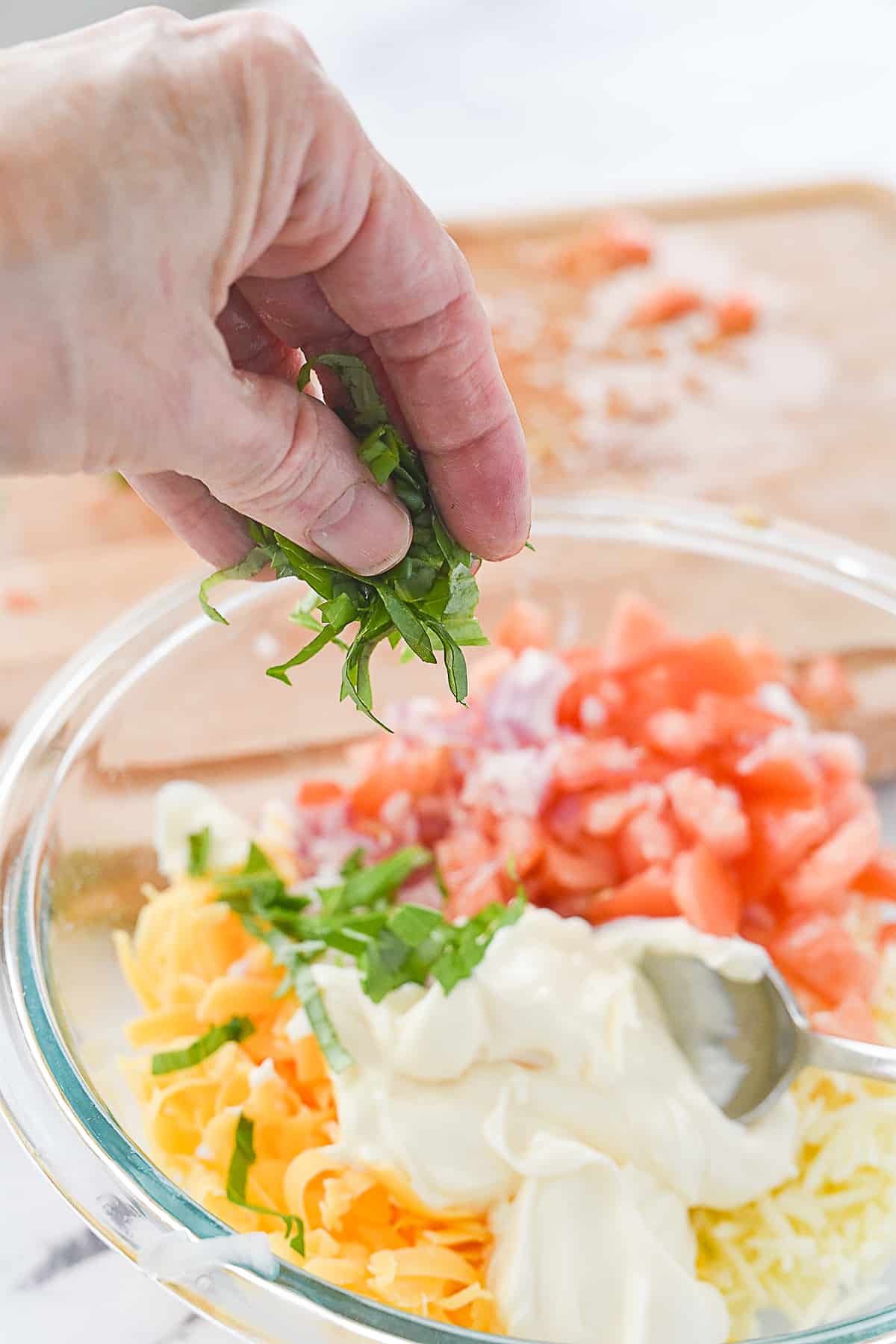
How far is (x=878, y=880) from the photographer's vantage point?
173 centimetres

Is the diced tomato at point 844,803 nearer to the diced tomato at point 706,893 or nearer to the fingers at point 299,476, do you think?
the diced tomato at point 706,893

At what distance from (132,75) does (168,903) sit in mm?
1075

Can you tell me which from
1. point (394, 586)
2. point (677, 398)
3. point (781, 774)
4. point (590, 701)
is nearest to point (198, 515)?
point (394, 586)

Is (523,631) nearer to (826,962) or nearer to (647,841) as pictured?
(647,841)

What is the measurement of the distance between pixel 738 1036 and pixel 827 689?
73 cm

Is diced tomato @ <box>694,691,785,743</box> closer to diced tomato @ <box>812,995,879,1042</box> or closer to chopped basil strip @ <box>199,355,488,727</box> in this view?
diced tomato @ <box>812,995,879,1042</box>

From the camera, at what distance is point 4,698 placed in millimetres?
2100

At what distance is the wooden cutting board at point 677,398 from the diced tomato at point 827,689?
0.15 ft

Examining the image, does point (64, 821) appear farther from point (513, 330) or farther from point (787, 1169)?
point (513, 330)

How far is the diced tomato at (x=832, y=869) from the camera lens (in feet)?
5.49

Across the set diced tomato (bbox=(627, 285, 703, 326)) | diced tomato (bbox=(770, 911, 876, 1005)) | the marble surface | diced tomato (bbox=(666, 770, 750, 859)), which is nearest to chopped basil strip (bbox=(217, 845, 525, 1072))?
diced tomato (bbox=(666, 770, 750, 859))

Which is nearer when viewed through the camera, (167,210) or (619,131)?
(167,210)

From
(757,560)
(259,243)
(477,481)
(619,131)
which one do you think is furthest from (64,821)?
(619,131)

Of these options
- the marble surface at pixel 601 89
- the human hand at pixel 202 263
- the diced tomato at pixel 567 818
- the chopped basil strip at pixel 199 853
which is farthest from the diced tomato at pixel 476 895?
the marble surface at pixel 601 89
